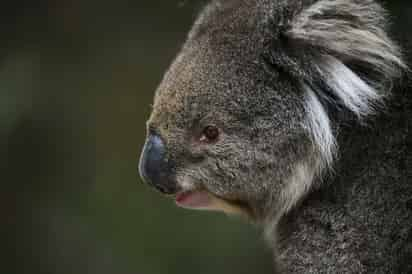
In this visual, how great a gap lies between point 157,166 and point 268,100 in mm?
521

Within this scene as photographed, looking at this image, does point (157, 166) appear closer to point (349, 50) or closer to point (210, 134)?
point (210, 134)

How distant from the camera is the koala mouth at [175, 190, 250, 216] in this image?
2.71 m

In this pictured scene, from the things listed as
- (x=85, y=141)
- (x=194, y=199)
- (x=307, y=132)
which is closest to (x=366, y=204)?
(x=307, y=132)

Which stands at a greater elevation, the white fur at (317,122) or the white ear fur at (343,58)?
the white ear fur at (343,58)

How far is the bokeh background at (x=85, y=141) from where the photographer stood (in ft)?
17.4

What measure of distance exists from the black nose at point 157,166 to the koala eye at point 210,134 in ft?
0.57

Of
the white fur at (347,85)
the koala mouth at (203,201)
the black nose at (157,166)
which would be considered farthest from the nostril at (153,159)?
the white fur at (347,85)

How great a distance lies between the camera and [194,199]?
2734mm

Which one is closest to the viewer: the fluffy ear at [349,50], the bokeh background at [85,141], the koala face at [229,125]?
the fluffy ear at [349,50]

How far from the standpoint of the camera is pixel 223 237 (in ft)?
16.8

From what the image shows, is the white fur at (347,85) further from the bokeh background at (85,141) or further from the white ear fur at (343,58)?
the bokeh background at (85,141)

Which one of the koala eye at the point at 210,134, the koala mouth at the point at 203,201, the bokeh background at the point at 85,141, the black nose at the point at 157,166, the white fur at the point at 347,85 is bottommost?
the bokeh background at the point at 85,141

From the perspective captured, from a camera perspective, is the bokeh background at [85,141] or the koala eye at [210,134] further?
the bokeh background at [85,141]

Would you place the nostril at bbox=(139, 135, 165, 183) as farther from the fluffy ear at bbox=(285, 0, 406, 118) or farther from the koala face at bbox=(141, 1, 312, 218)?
the fluffy ear at bbox=(285, 0, 406, 118)
